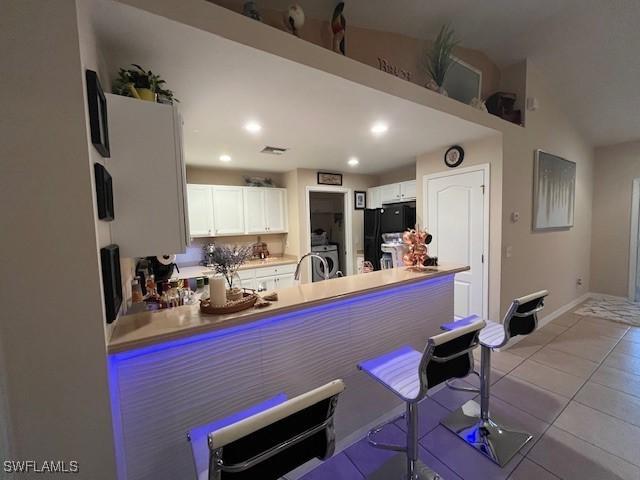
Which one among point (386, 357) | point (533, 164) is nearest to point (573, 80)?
point (533, 164)

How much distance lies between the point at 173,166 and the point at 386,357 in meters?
1.56

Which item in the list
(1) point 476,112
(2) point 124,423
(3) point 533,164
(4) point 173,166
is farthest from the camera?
(3) point 533,164

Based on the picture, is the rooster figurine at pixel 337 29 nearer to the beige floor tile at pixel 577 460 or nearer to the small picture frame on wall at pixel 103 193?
the small picture frame on wall at pixel 103 193

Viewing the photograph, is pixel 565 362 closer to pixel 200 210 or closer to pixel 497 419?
pixel 497 419

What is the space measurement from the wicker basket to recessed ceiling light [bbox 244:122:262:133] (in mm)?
1557

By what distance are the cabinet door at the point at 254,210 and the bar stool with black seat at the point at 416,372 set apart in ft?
9.99

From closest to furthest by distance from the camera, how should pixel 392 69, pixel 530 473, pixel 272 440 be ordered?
pixel 272 440 → pixel 530 473 → pixel 392 69

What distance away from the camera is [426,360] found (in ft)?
3.99

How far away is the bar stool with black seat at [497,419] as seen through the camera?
5.35ft

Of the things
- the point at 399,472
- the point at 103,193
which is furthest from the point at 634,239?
the point at 103,193

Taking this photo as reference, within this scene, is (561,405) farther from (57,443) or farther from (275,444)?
(57,443)

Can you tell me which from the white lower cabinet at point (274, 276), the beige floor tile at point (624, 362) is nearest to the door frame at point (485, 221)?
the beige floor tile at point (624, 362)

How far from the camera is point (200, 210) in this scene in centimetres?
368

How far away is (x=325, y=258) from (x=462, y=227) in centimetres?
241
